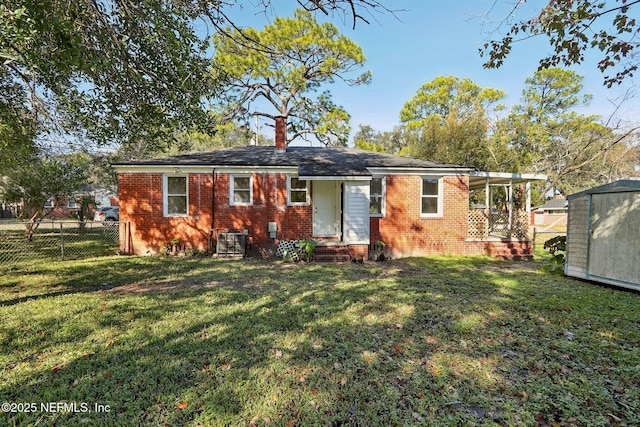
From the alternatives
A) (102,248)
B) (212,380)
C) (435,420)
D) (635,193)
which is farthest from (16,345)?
(635,193)

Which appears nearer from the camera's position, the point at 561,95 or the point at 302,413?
the point at 302,413

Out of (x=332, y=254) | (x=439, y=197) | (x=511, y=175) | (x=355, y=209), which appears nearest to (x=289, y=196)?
(x=355, y=209)

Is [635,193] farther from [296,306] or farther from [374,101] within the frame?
[374,101]

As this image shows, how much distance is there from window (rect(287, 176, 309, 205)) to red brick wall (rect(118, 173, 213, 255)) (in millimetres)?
2881

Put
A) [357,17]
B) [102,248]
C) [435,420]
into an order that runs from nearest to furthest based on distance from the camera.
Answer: [435,420], [357,17], [102,248]

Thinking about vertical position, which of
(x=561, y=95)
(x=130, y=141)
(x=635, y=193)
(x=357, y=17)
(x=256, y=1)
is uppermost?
(x=561, y=95)

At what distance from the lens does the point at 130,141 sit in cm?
741

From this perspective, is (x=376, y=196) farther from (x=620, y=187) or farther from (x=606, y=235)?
(x=620, y=187)

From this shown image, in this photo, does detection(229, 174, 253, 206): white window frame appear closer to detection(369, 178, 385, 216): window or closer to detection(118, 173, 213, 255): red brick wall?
detection(118, 173, 213, 255): red brick wall

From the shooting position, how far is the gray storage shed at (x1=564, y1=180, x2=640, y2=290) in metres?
5.88

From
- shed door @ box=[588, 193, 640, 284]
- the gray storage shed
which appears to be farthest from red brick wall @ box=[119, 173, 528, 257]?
shed door @ box=[588, 193, 640, 284]

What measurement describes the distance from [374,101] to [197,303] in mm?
16460

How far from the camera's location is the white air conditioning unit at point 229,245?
9.99m

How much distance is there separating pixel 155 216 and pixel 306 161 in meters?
5.80
